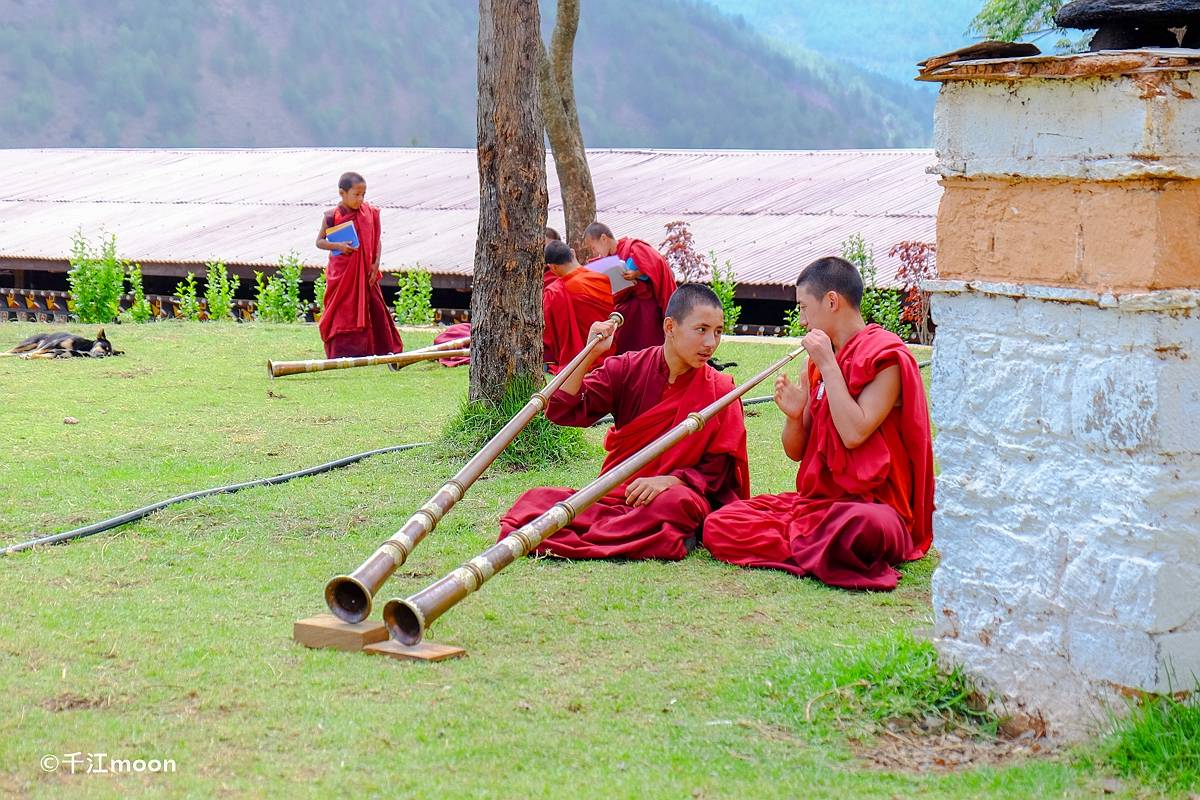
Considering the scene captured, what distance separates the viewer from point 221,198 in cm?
2286

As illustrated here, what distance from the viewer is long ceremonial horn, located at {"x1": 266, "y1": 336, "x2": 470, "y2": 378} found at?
11.4 metres

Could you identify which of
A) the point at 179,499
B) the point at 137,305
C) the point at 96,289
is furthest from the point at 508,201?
the point at 137,305

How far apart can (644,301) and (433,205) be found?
10708 millimetres

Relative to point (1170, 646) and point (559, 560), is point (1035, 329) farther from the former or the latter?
point (559, 560)

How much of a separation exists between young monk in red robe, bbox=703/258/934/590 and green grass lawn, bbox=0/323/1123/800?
150mm

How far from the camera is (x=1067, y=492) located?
3.80 meters

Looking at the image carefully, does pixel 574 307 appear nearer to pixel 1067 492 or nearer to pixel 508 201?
pixel 508 201

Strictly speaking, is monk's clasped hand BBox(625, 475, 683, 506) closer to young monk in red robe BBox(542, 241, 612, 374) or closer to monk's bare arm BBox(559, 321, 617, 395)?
monk's bare arm BBox(559, 321, 617, 395)

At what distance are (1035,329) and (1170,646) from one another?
894mm

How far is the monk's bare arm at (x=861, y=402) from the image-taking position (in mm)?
5680

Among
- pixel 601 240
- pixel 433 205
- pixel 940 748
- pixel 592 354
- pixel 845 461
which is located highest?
pixel 433 205

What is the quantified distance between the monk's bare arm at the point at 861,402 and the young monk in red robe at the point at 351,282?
24.1ft

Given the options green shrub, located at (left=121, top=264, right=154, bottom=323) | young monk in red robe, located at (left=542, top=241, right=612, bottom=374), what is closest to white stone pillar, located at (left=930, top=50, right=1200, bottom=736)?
young monk in red robe, located at (left=542, top=241, right=612, bottom=374)

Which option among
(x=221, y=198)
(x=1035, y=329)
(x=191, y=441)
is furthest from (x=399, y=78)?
(x=1035, y=329)
